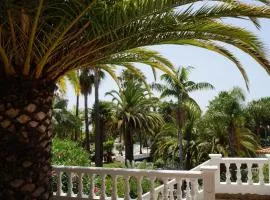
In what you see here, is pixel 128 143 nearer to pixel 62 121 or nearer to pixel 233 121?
pixel 62 121

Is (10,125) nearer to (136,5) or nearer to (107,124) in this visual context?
(136,5)

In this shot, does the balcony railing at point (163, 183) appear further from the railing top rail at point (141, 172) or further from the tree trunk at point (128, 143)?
the tree trunk at point (128, 143)

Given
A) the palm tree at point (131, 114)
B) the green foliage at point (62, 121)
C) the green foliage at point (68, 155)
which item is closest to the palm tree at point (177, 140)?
the palm tree at point (131, 114)

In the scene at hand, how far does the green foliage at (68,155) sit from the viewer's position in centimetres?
1235

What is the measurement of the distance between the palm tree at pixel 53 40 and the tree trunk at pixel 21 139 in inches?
0.5

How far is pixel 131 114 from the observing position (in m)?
36.6

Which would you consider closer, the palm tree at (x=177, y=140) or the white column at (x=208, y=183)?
the white column at (x=208, y=183)

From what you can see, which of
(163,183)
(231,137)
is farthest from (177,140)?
(163,183)

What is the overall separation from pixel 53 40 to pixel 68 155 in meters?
7.22

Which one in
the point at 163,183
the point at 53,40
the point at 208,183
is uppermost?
the point at 53,40

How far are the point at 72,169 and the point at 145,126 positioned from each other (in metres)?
29.6

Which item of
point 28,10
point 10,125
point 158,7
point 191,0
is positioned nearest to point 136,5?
point 158,7

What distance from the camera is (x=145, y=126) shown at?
3731 centimetres

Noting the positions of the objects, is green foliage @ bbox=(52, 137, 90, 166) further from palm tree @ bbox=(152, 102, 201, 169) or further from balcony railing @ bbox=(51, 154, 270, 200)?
palm tree @ bbox=(152, 102, 201, 169)
